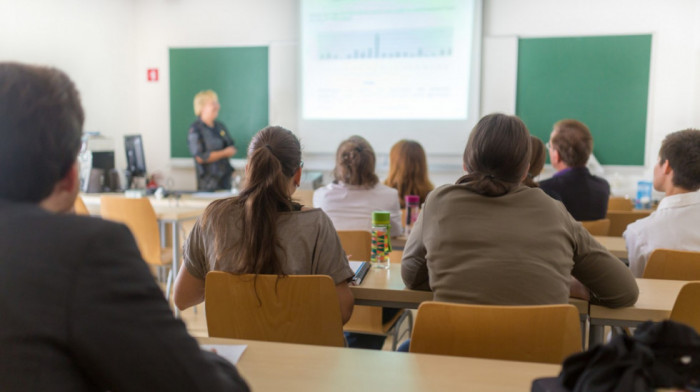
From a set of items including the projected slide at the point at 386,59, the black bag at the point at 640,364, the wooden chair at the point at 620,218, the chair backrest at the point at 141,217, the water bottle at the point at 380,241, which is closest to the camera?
the black bag at the point at 640,364

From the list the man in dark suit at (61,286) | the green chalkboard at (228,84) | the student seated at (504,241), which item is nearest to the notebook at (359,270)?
the student seated at (504,241)

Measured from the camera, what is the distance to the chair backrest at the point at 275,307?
1.61 m

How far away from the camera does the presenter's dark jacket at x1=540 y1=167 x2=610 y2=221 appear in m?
3.23

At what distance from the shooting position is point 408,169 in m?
3.55

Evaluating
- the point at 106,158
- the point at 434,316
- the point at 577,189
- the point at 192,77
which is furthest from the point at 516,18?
the point at 434,316

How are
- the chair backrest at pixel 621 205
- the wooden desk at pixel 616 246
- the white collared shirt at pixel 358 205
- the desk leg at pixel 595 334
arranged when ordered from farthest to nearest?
the chair backrest at pixel 621 205, the white collared shirt at pixel 358 205, the wooden desk at pixel 616 246, the desk leg at pixel 595 334

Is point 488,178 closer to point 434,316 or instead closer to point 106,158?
point 434,316

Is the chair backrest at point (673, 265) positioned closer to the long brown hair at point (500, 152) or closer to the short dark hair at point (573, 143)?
the long brown hair at point (500, 152)

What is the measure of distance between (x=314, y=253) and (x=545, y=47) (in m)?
4.60

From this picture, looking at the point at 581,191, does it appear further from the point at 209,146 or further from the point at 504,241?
the point at 209,146

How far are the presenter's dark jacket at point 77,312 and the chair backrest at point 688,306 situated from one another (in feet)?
4.77

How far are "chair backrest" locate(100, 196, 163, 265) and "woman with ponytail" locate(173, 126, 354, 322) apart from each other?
7.06 feet

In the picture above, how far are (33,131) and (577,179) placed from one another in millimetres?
3029

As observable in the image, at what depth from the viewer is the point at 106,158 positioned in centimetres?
515
